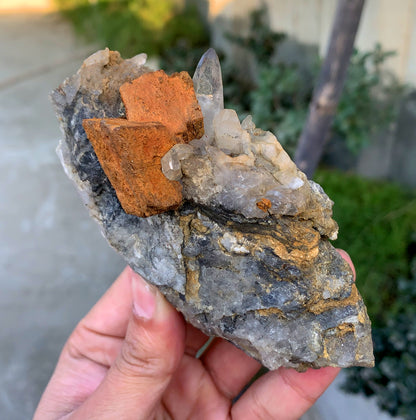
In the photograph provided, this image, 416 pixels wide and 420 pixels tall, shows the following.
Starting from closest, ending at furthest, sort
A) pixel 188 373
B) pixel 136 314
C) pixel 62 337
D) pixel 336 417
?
pixel 136 314 → pixel 188 373 → pixel 336 417 → pixel 62 337

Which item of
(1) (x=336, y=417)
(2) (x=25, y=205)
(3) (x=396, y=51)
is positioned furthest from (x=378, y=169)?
(2) (x=25, y=205)

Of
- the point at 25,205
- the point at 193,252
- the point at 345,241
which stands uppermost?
the point at 193,252

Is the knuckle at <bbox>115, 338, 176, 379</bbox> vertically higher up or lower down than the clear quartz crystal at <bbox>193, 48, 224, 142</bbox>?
lower down

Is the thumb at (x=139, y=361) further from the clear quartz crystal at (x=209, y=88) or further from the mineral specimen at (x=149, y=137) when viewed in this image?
the clear quartz crystal at (x=209, y=88)

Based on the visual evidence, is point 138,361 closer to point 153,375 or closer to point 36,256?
point 153,375

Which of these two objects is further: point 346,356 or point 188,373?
point 188,373

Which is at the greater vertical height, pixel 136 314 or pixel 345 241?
pixel 136 314

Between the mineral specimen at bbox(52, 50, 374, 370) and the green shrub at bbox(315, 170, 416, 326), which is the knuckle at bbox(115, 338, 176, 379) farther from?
the green shrub at bbox(315, 170, 416, 326)

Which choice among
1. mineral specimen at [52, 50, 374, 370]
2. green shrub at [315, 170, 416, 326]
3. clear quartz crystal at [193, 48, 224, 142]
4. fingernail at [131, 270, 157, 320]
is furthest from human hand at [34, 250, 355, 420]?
green shrub at [315, 170, 416, 326]

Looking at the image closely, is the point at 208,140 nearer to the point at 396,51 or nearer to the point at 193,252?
the point at 193,252
